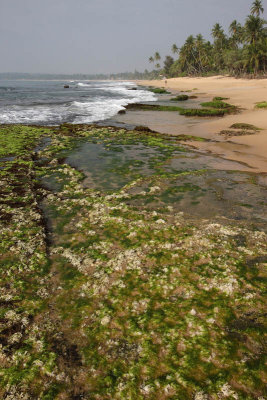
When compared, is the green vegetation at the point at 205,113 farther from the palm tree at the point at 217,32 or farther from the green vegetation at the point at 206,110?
the palm tree at the point at 217,32

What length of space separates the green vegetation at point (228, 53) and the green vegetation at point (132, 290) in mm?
87364

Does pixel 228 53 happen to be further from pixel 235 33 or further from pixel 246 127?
pixel 246 127

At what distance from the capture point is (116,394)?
12.0 ft

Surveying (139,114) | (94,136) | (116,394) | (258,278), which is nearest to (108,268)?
(116,394)

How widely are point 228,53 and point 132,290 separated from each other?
110 meters

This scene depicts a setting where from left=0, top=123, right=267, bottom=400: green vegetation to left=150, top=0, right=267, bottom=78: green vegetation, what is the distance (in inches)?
3440

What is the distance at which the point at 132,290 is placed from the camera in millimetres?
5492

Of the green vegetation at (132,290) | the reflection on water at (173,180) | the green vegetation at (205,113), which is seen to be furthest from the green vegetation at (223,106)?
the green vegetation at (132,290)

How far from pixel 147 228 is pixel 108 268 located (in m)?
2.05

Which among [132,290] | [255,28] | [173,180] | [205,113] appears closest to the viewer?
[132,290]

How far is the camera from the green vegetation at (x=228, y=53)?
77.6 metres

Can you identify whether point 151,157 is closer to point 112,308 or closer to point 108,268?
point 108,268

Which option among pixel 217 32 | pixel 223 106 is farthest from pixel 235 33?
pixel 223 106

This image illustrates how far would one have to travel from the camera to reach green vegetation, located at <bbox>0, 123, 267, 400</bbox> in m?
3.86
